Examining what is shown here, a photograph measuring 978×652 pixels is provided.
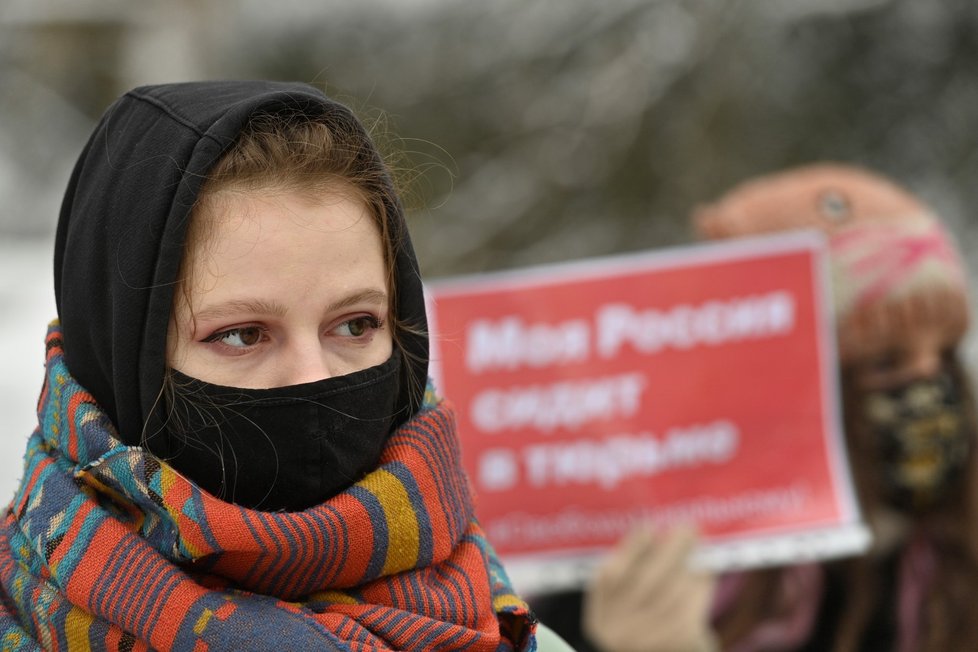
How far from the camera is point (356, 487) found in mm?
1534

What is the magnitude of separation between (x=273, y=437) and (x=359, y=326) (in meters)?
0.20

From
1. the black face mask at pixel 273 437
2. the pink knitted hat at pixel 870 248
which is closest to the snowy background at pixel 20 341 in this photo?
the pink knitted hat at pixel 870 248

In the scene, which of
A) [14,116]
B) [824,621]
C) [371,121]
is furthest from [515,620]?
[14,116]

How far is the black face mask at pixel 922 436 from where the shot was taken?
11.7ft

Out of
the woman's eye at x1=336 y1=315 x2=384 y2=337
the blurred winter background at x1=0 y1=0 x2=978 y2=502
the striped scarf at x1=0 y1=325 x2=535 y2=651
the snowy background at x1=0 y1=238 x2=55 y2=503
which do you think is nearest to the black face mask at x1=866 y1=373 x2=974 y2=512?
the striped scarf at x1=0 y1=325 x2=535 y2=651

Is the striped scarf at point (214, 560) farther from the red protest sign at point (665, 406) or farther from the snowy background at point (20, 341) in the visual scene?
the snowy background at point (20, 341)

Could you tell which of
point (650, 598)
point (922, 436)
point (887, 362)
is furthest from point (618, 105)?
point (650, 598)

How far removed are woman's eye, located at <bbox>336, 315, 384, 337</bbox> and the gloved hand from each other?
6.82 feet

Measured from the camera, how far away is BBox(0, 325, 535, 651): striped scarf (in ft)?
4.66

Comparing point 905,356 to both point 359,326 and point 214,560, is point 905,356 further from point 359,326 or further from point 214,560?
point 214,560

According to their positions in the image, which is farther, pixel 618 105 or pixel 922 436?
pixel 618 105

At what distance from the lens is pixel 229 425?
1504mm

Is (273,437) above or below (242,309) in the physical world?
below

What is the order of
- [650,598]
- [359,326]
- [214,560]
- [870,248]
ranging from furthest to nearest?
[870,248], [650,598], [359,326], [214,560]
